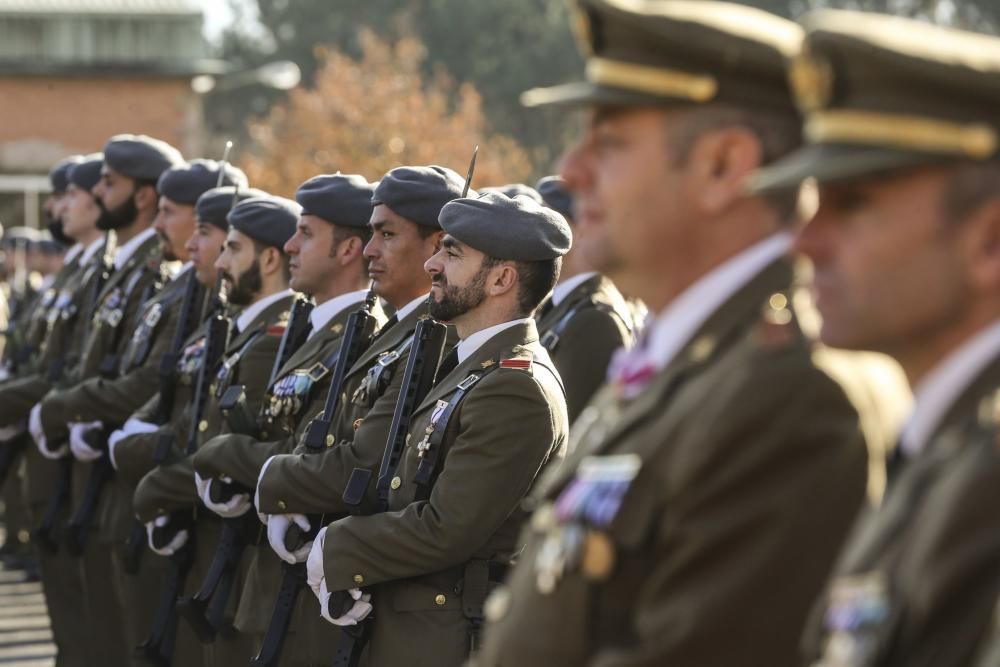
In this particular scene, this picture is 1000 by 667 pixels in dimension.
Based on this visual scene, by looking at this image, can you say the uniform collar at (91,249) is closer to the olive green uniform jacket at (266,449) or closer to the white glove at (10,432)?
the white glove at (10,432)

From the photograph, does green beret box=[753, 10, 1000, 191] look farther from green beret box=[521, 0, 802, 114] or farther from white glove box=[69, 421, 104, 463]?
white glove box=[69, 421, 104, 463]

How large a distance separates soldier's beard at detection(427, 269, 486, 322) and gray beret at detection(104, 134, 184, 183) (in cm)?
415

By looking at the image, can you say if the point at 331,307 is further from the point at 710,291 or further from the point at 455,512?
the point at 710,291

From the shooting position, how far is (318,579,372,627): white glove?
5629 mm

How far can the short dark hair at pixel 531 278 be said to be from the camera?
580 cm

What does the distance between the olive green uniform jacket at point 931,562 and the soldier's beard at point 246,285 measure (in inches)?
205

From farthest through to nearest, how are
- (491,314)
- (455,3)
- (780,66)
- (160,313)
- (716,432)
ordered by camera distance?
(455,3)
(160,313)
(491,314)
(780,66)
(716,432)

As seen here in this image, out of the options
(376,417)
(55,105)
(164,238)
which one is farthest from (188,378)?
(55,105)

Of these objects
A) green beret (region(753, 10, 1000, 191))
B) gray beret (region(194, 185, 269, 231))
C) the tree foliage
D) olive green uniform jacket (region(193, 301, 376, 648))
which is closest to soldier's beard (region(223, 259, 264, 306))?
gray beret (region(194, 185, 269, 231))

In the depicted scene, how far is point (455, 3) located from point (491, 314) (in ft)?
139

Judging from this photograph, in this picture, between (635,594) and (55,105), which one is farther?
(55,105)

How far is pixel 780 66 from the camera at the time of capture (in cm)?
307

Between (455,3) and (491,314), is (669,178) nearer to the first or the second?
(491,314)

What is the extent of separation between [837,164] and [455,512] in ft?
9.57
